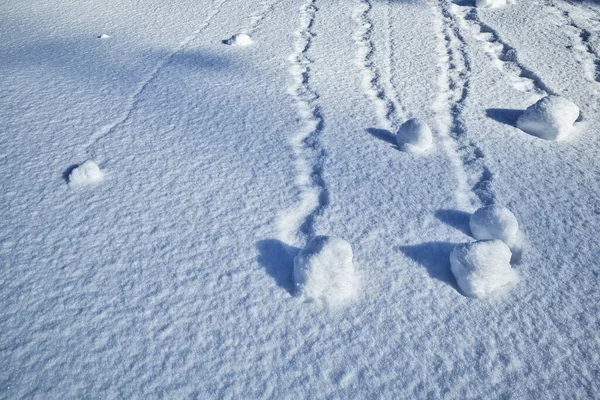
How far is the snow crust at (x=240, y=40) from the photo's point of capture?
4.42ft

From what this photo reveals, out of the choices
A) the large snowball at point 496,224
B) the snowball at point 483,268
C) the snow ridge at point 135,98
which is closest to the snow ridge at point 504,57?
the large snowball at point 496,224

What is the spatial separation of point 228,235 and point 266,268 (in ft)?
0.35

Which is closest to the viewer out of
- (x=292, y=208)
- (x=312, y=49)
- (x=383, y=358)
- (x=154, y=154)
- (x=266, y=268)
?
(x=383, y=358)

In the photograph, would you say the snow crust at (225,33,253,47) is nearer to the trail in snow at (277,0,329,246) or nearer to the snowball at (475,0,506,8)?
the trail in snow at (277,0,329,246)

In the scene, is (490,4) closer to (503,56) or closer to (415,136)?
(503,56)

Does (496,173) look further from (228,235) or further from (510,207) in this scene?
(228,235)

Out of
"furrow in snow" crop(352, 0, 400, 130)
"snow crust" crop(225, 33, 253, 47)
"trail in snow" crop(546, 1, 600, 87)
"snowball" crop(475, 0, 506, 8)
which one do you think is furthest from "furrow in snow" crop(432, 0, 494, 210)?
"snow crust" crop(225, 33, 253, 47)

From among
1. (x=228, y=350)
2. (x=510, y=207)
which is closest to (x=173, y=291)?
(x=228, y=350)

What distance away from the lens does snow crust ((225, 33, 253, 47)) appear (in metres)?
1.35

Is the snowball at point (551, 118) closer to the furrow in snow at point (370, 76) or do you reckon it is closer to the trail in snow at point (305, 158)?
the furrow in snow at point (370, 76)

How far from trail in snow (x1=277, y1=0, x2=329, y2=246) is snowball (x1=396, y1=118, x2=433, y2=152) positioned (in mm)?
196

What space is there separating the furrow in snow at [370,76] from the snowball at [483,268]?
45 cm

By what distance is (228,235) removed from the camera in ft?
2.30

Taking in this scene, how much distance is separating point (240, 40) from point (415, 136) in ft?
2.65
